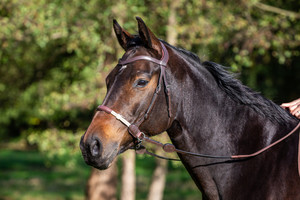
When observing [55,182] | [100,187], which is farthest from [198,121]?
[55,182]

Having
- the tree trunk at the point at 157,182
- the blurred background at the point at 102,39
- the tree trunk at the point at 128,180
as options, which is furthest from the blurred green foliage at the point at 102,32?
the tree trunk at the point at 157,182

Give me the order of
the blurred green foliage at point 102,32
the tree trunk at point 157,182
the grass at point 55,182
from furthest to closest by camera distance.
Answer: the grass at point 55,182 → the tree trunk at point 157,182 → the blurred green foliage at point 102,32

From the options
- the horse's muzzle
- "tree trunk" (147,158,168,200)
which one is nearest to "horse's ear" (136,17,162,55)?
the horse's muzzle

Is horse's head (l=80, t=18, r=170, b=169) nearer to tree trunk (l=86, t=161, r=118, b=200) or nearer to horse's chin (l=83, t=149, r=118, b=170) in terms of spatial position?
horse's chin (l=83, t=149, r=118, b=170)

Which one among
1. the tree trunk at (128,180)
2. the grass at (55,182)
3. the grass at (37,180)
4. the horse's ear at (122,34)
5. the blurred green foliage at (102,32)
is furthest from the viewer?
the grass at (37,180)

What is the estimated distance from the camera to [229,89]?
3.34 metres

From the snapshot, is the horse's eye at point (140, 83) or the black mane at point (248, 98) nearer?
the horse's eye at point (140, 83)

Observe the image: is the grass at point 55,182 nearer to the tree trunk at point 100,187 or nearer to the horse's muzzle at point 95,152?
the tree trunk at point 100,187

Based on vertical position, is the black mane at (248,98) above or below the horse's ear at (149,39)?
below

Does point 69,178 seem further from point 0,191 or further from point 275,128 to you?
point 275,128

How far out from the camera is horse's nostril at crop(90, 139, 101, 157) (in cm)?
290

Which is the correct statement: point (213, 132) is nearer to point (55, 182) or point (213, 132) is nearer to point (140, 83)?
point (140, 83)

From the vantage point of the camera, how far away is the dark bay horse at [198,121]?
2973 millimetres

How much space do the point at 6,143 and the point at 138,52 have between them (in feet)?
110
